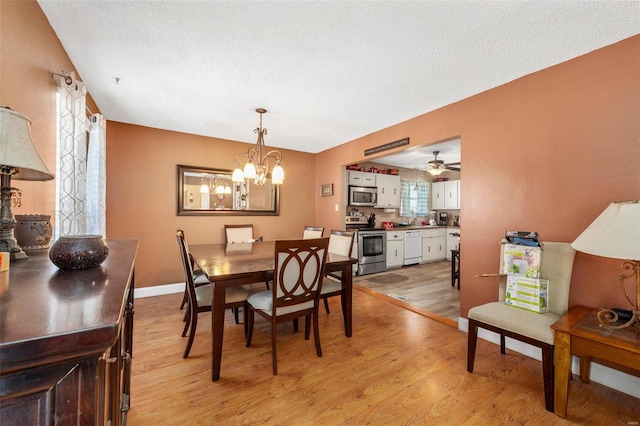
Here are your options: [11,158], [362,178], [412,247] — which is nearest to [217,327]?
[11,158]

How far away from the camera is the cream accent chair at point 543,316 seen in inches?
64.1

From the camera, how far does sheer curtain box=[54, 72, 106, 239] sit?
188cm

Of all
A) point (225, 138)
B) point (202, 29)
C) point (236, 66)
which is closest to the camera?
point (202, 29)

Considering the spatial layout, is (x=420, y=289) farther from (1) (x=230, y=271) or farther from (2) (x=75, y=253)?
(2) (x=75, y=253)

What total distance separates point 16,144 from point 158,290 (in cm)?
329

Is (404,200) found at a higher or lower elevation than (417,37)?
lower

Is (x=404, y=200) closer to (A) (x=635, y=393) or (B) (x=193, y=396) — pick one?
(A) (x=635, y=393)

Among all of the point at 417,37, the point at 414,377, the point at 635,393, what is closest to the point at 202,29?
the point at 417,37

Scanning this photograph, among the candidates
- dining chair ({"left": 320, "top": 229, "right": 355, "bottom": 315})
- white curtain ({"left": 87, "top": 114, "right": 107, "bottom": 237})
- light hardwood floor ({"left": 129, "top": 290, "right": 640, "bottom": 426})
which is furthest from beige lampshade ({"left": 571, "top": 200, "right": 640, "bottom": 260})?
white curtain ({"left": 87, "top": 114, "right": 107, "bottom": 237})

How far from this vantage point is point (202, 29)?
5.74 ft

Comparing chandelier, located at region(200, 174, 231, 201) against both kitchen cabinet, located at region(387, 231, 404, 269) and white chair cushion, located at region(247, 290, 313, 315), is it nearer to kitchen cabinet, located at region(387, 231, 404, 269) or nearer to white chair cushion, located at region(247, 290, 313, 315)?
white chair cushion, located at region(247, 290, 313, 315)

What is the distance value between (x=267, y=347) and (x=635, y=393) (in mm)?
2560

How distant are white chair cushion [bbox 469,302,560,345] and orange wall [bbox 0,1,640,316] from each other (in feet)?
1.54

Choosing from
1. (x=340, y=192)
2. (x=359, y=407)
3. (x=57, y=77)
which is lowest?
(x=359, y=407)
